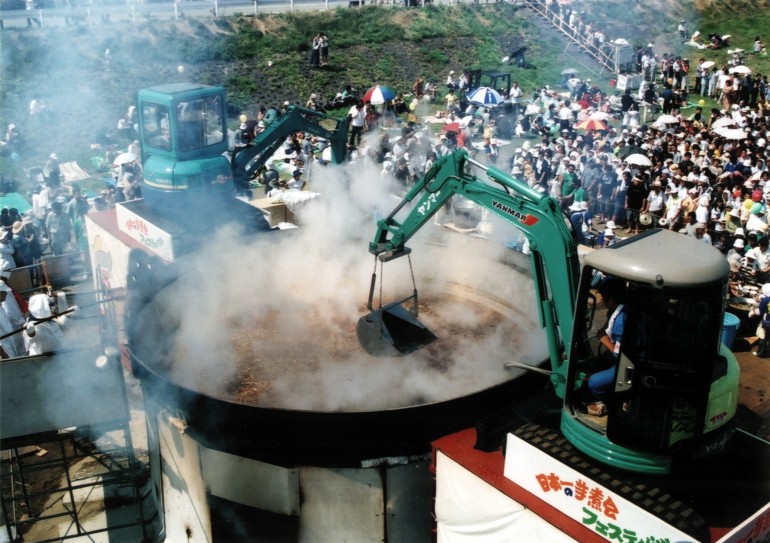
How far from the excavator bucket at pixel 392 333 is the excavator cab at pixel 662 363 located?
2.95m

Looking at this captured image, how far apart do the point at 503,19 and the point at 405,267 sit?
27.3 metres

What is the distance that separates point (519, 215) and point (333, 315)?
3730 mm

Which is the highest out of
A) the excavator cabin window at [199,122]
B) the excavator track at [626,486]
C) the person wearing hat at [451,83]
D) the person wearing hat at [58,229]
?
the excavator cabin window at [199,122]

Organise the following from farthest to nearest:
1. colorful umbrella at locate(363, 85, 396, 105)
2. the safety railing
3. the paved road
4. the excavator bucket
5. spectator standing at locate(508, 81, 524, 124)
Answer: the safety railing → the paved road → spectator standing at locate(508, 81, 524, 124) → colorful umbrella at locate(363, 85, 396, 105) → the excavator bucket

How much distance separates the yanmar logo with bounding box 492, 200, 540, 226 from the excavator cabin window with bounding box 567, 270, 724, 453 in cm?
113

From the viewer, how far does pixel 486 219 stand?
14.0 meters

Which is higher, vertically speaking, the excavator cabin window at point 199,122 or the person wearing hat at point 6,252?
the excavator cabin window at point 199,122

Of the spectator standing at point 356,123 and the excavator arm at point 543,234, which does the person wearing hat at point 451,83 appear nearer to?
the spectator standing at point 356,123

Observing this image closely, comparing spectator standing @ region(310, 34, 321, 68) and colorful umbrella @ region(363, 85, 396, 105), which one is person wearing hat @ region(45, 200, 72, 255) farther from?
spectator standing @ region(310, 34, 321, 68)

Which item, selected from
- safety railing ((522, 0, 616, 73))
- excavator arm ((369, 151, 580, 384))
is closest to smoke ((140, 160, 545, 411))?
excavator arm ((369, 151, 580, 384))

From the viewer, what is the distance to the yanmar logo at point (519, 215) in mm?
6091

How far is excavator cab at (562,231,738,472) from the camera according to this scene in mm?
4758

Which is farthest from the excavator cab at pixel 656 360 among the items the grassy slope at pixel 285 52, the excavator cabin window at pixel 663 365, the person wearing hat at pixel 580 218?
the grassy slope at pixel 285 52

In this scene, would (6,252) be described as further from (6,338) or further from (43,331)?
(43,331)
